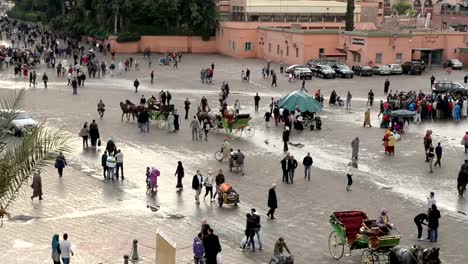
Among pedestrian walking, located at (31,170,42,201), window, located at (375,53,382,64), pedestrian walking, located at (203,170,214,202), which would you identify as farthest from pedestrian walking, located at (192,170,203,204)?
window, located at (375,53,382,64)

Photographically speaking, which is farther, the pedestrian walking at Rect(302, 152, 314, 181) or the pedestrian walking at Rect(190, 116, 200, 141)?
the pedestrian walking at Rect(190, 116, 200, 141)

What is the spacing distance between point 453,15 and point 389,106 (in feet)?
191

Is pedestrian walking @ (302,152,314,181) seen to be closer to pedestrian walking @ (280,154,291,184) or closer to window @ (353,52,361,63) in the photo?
pedestrian walking @ (280,154,291,184)

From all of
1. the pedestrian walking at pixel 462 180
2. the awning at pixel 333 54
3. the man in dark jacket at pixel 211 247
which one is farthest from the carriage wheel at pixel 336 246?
the awning at pixel 333 54

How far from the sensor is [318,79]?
53.1m

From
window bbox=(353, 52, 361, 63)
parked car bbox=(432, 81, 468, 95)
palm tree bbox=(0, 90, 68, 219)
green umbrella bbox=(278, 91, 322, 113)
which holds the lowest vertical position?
parked car bbox=(432, 81, 468, 95)

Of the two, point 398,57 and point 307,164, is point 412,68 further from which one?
point 307,164

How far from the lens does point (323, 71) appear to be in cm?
5359

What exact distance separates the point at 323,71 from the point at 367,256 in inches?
1507

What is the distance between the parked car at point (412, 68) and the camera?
56.4 metres

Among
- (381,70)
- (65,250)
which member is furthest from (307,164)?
(381,70)

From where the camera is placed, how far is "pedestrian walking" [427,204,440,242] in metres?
18.2

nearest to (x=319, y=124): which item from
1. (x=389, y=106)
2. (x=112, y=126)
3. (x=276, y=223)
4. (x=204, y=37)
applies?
(x=389, y=106)

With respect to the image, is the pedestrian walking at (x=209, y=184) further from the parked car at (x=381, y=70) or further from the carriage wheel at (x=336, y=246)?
the parked car at (x=381, y=70)
